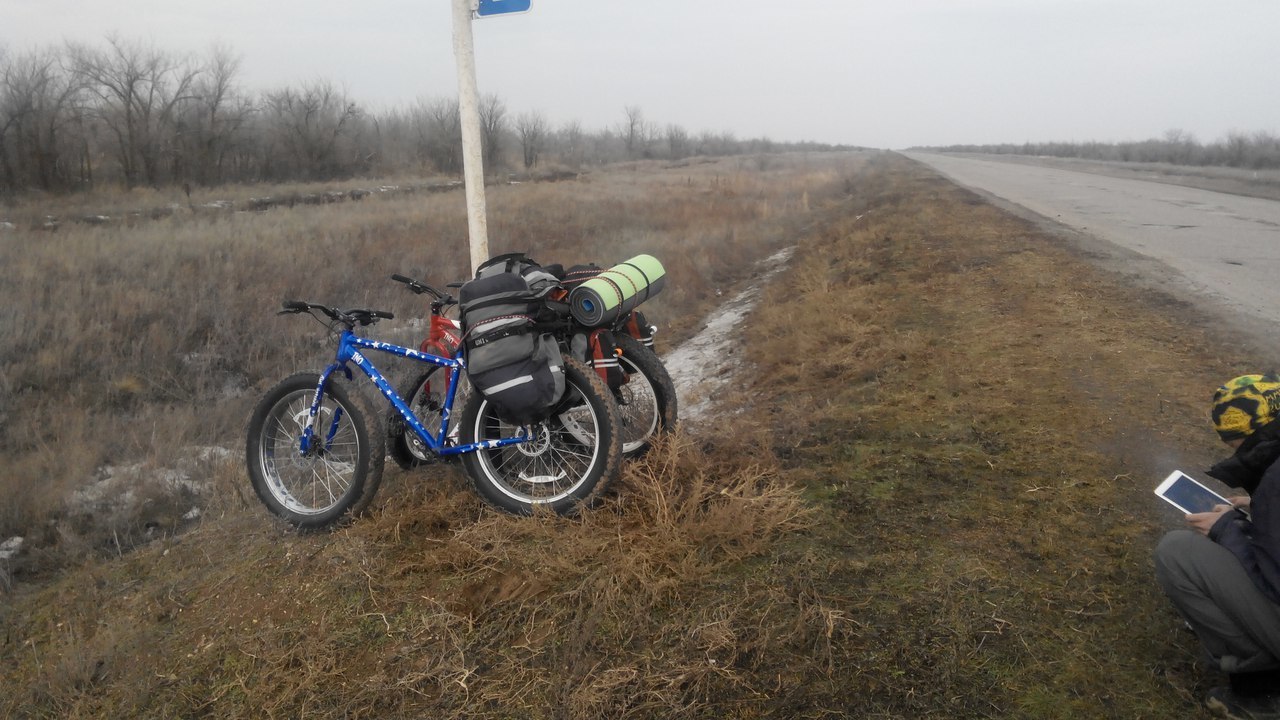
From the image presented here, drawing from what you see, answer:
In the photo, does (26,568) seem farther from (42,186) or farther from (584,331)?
(42,186)

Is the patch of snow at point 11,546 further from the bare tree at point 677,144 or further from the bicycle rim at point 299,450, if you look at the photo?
the bare tree at point 677,144

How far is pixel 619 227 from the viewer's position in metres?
20.4

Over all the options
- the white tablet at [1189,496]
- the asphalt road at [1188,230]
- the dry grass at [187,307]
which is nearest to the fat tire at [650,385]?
the white tablet at [1189,496]

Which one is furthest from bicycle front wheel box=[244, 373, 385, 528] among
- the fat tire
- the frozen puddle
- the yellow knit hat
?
the yellow knit hat

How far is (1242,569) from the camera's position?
91.4 inches

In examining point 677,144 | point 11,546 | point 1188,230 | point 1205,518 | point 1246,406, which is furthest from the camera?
point 677,144

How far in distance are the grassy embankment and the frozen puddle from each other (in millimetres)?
1945

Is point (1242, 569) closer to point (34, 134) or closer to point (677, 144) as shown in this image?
point (34, 134)

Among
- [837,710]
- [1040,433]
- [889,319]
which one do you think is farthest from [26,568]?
[889,319]

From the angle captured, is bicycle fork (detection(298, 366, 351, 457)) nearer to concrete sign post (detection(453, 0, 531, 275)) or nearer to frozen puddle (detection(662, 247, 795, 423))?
concrete sign post (detection(453, 0, 531, 275))

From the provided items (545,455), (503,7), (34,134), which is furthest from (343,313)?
(34,134)

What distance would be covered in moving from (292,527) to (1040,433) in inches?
162

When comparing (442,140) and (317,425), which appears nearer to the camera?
(317,425)

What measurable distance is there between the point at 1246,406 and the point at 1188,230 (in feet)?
42.1
